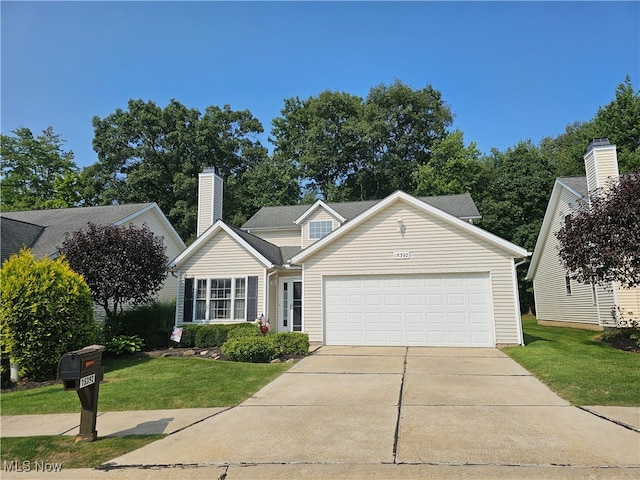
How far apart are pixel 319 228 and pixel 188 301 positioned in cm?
727

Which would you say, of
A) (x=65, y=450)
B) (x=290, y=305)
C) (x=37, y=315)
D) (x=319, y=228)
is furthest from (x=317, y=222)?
(x=65, y=450)

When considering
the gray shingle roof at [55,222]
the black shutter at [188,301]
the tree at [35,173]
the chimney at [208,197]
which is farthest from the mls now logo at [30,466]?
the tree at [35,173]

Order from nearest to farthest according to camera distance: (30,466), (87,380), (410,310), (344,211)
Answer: (30,466) → (87,380) → (410,310) → (344,211)

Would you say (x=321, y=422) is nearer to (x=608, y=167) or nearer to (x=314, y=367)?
(x=314, y=367)

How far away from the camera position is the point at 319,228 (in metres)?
20.3

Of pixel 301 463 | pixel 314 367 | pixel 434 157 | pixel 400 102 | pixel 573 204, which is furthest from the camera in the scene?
pixel 400 102

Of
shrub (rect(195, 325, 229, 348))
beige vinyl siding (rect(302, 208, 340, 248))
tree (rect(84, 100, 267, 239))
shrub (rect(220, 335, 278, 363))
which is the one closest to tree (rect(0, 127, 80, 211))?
tree (rect(84, 100, 267, 239))

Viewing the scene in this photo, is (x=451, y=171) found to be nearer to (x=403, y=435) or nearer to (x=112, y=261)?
(x=112, y=261)

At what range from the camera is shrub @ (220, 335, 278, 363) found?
1147 cm

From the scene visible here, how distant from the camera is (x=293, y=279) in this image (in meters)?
16.8

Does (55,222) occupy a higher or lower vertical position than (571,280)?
higher

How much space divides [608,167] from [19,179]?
141 ft

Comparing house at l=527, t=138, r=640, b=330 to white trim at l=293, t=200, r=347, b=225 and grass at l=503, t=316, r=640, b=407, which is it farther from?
white trim at l=293, t=200, r=347, b=225

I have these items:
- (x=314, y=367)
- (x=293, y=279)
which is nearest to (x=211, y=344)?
(x=293, y=279)
